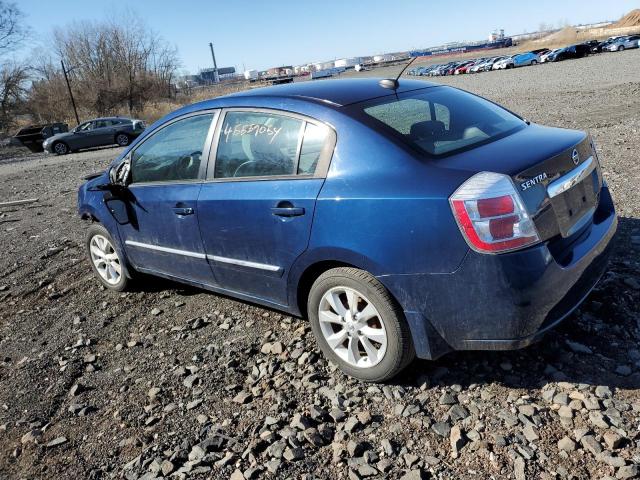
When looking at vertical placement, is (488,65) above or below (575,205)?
below

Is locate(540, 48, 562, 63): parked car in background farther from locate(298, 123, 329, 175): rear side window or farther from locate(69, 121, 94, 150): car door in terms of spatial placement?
locate(298, 123, 329, 175): rear side window

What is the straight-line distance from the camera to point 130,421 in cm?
320

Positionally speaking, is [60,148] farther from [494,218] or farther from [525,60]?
[525,60]

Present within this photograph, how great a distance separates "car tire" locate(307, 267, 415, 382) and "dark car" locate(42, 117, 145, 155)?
79.2 feet

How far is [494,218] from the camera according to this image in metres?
2.52

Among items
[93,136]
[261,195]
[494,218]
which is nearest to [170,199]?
[261,195]

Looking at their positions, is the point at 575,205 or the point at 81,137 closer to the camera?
the point at 575,205

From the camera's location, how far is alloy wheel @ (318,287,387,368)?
3.02m

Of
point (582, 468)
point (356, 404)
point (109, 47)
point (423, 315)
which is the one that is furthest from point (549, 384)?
point (109, 47)

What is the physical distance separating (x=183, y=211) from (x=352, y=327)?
5.33 feet

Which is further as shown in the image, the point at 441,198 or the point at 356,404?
the point at 356,404

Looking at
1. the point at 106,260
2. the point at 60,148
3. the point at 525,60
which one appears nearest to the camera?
the point at 106,260

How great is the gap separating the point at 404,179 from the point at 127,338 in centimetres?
275

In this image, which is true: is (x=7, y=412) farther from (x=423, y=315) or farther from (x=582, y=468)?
(x=582, y=468)
